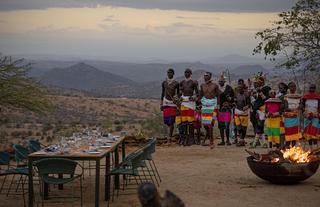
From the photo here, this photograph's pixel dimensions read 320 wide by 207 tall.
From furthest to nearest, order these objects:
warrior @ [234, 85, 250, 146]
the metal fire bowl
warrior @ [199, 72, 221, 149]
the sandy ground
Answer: warrior @ [199, 72, 221, 149], warrior @ [234, 85, 250, 146], the metal fire bowl, the sandy ground

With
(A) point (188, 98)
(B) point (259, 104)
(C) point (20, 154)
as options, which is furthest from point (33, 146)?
(B) point (259, 104)

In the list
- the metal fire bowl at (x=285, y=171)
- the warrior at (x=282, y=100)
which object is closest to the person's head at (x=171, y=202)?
the metal fire bowl at (x=285, y=171)

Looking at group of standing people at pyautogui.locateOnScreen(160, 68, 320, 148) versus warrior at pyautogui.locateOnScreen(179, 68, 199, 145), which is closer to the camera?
group of standing people at pyautogui.locateOnScreen(160, 68, 320, 148)

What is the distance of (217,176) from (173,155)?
10.3 feet

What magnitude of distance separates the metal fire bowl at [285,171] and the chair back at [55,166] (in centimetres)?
379

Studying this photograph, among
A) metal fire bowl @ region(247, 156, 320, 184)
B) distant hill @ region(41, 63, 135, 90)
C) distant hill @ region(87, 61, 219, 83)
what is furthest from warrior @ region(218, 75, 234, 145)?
distant hill @ region(87, 61, 219, 83)

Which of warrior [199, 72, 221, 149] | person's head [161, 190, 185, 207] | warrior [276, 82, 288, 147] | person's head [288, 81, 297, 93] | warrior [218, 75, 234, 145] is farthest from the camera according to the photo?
warrior [218, 75, 234, 145]

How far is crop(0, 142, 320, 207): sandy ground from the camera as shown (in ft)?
32.0

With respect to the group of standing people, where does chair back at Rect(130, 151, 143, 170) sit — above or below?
below

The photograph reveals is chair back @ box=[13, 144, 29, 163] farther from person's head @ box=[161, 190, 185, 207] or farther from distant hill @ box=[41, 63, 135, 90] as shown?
distant hill @ box=[41, 63, 135, 90]

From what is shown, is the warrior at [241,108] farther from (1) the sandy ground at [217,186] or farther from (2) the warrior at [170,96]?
(2) the warrior at [170,96]

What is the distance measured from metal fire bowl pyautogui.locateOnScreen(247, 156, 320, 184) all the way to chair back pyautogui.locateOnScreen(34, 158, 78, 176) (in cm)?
379

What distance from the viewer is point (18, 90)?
16.7 meters

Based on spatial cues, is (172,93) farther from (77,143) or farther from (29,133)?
(29,133)
